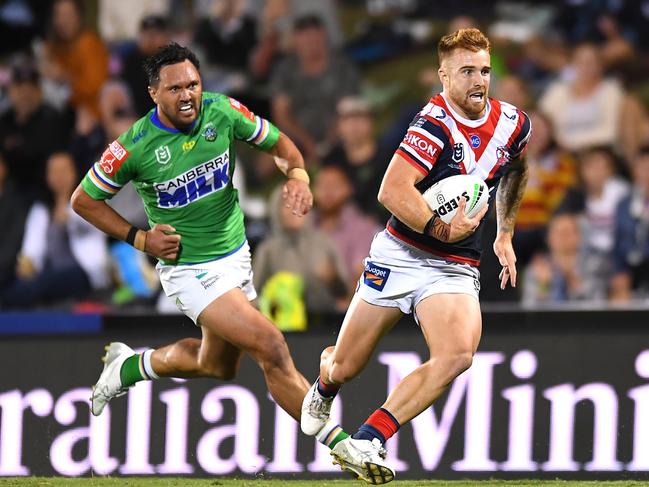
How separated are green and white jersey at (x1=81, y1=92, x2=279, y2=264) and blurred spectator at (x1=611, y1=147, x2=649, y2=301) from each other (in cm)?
408

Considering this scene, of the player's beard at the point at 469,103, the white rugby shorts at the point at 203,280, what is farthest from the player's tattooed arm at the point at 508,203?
the white rugby shorts at the point at 203,280

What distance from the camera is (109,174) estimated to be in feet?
21.6

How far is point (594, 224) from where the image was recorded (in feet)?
32.8

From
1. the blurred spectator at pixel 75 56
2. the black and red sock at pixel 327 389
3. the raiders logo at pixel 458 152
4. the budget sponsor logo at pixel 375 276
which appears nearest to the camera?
the raiders logo at pixel 458 152

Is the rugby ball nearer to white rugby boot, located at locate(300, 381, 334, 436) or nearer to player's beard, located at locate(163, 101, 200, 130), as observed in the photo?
white rugby boot, located at locate(300, 381, 334, 436)

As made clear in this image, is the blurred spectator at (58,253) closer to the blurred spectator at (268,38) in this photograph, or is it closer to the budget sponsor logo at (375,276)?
the blurred spectator at (268,38)

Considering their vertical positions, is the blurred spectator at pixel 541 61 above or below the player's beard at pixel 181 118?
above

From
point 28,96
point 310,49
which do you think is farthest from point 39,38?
point 310,49

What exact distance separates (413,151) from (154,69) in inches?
65.9

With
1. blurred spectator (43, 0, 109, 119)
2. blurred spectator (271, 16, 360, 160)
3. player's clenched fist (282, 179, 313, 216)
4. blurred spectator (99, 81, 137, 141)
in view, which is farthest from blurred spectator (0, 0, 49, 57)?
player's clenched fist (282, 179, 313, 216)

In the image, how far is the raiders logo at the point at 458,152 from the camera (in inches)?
227

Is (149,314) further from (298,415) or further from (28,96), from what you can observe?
(28,96)

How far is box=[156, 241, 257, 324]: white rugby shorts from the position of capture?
6.66 meters

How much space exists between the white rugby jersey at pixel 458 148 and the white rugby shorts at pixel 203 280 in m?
1.13
